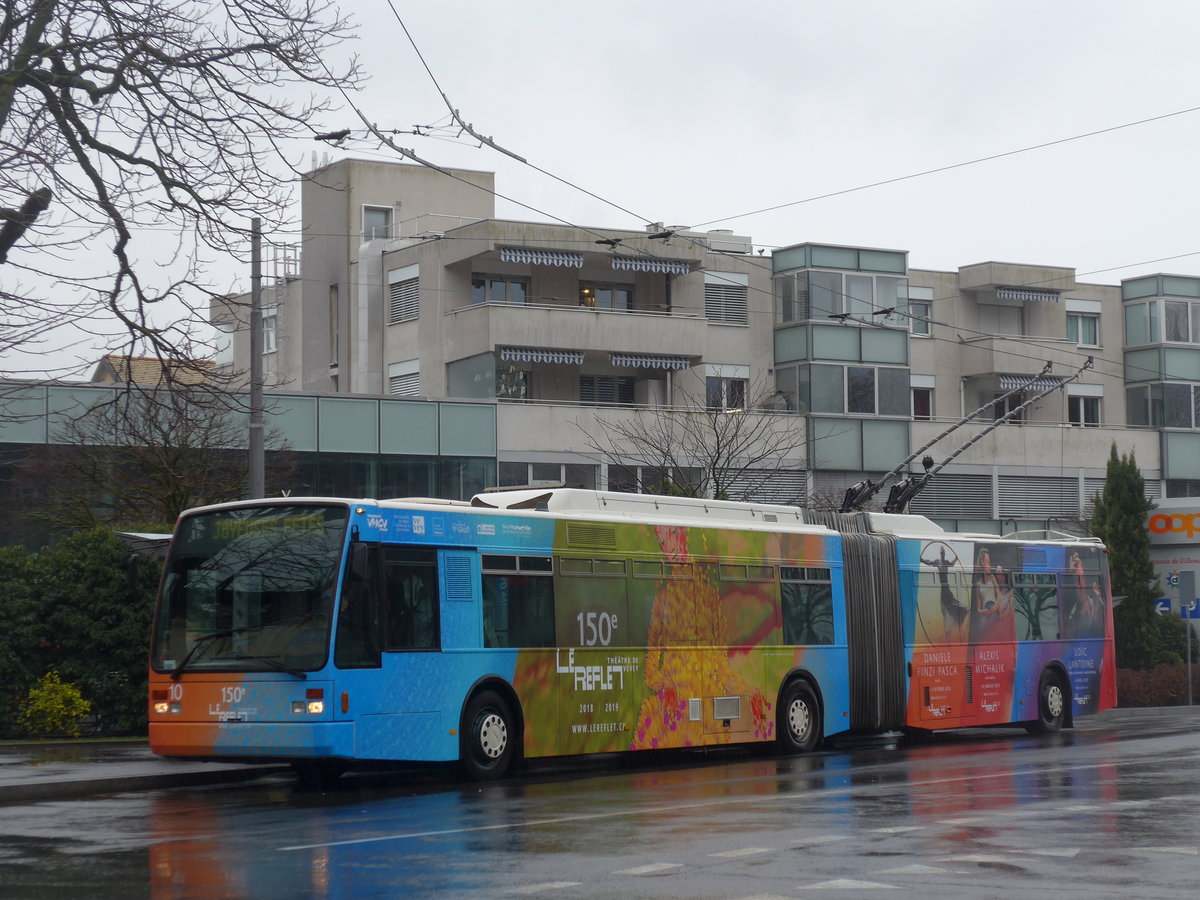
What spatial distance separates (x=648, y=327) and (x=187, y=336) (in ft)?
95.8

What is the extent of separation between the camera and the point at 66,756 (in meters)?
18.9

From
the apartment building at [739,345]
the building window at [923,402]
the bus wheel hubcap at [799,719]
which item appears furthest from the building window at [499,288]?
the bus wheel hubcap at [799,719]

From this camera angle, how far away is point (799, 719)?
21.6m

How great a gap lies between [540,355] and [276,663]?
29.3m

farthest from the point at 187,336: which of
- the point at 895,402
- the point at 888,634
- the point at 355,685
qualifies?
the point at 895,402

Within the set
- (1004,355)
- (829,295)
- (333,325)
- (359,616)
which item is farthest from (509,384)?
(359,616)

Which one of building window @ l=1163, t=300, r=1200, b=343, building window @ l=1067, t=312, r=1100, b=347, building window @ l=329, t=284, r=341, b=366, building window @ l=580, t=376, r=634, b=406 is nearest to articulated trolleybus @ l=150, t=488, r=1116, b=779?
building window @ l=580, t=376, r=634, b=406

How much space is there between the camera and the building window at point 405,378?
155ft

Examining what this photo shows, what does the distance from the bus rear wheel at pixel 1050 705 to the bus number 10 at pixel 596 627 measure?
9605 mm

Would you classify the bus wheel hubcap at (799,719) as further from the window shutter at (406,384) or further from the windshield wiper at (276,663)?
the window shutter at (406,384)

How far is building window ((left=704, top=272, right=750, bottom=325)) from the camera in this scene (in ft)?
161

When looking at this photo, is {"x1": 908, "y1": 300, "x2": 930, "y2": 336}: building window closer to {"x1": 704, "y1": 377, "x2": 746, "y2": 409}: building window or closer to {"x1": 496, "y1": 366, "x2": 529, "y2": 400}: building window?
{"x1": 704, "y1": 377, "x2": 746, "y2": 409}: building window

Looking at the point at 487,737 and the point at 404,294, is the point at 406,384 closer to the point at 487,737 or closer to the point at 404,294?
the point at 404,294

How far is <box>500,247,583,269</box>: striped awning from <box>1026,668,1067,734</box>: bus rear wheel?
73.0ft
